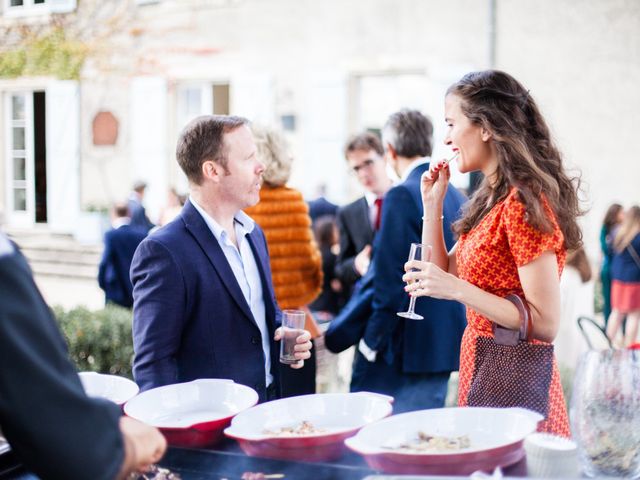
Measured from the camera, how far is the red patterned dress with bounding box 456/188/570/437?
2078 mm

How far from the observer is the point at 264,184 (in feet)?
12.6

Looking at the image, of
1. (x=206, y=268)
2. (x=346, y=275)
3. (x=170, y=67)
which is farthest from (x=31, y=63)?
(x=170, y=67)

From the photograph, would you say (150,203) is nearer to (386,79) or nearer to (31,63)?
(386,79)

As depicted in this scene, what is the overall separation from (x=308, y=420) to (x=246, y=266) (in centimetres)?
80

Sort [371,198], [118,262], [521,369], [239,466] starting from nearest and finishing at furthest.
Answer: [239,466] → [521,369] → [371,198] → [118,262]

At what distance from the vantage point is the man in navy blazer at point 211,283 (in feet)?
7.64

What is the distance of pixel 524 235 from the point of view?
208cm

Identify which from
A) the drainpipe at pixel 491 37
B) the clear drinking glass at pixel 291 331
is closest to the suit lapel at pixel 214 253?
the clear drinking glass at pixel 291 331

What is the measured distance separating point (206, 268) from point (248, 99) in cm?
1027

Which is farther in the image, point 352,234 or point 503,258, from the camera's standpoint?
point 352,234

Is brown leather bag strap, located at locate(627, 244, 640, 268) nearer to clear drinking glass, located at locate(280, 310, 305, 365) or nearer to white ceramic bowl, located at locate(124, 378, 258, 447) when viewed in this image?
clear drinking glass, located at locate(280, 310, 305, 365)

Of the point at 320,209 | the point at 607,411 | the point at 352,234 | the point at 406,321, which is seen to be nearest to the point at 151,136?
the point at 320,209

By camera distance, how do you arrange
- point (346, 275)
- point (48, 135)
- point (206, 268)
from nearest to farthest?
point (206, 268) → point (346, 275) → point (48, 135)

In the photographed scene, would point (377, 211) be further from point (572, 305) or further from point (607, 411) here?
point (607, 411)
